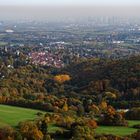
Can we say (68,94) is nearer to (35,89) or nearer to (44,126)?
(35,89)

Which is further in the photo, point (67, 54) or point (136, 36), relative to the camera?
point (136, 36)

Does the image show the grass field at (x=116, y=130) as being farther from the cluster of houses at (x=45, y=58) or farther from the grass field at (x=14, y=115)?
the cluster of houses at (x=45, y=58)

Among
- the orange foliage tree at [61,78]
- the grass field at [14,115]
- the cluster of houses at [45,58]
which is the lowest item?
the cluster of houses at [45,58]

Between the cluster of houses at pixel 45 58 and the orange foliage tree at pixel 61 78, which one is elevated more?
the orange foliage tree at pixel 61 78

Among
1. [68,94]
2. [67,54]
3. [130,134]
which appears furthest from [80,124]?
[67,54]

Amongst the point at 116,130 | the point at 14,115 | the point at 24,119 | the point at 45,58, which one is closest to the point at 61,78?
the point at 14,115

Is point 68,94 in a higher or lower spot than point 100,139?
lower

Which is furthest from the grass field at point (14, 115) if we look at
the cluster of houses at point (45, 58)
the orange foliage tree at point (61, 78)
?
the cluster of houses at point (45, 58)

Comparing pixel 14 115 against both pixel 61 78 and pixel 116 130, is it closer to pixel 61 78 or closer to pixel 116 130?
pixel 116 130

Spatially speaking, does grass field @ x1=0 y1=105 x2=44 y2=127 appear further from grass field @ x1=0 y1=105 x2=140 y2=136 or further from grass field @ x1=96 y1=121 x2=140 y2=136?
grass field @ x1=96 y1=121 x2=140 y2=136
